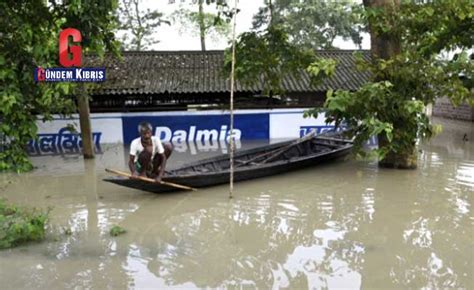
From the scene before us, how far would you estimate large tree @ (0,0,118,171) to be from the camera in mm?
3375

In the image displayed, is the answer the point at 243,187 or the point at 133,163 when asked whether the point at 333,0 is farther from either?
the point at 133,163

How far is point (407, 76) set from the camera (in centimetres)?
920

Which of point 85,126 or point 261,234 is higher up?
point 85,126

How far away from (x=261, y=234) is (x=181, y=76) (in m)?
→ 10.7

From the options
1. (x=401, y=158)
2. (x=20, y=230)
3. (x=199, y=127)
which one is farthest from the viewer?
(x=199, y=127)

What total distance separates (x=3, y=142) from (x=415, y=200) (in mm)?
6665

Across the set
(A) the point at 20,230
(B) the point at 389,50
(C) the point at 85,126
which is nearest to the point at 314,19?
(B) the point at 389,50

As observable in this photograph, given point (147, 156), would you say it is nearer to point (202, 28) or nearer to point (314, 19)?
point (202, 28)

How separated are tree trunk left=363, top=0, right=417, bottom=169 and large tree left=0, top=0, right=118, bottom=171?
7194 millimetres

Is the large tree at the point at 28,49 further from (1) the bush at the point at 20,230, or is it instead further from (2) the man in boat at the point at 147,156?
(2) the man in boat at the point at 147,156

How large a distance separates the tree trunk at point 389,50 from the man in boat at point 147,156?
4.91 m

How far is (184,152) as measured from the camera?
13.7m
